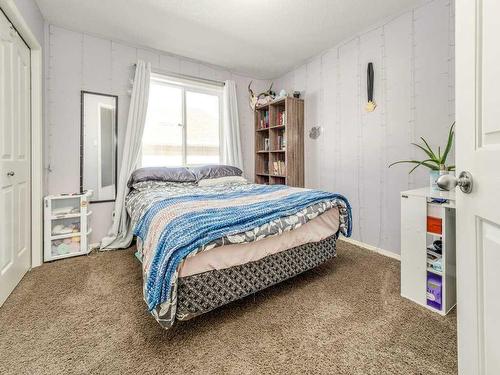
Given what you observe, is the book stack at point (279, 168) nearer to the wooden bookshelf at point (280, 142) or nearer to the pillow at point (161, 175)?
the wooden bookshelf at point (280, 142)

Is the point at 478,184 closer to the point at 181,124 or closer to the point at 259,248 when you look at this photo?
the point at 259,248

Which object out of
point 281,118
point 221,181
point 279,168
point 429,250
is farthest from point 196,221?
point 281,118

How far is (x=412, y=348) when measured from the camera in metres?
1.30

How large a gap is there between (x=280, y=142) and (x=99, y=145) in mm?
2518

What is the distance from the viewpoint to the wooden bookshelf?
11.7 feet

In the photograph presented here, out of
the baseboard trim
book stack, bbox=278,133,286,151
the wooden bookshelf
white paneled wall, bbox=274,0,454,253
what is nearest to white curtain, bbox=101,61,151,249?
the wooden bookshelf

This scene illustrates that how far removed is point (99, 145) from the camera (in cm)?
296

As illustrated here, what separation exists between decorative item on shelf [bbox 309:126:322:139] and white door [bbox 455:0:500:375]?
9.18 ft

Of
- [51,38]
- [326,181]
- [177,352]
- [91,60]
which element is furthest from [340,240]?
[51,38]

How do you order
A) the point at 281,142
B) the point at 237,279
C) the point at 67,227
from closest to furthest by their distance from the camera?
the point at 237,279 → the point at 67,227 → the point at 281,142

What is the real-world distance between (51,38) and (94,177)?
156 cm

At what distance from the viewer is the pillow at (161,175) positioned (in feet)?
9.60

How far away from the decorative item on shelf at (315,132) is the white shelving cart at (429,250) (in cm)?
183

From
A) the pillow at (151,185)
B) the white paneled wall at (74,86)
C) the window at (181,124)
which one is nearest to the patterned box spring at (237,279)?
the pillow at (151,185)
